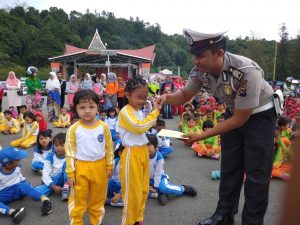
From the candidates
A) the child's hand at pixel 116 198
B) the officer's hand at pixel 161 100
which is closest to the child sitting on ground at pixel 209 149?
the child's hand at pixel 116 198

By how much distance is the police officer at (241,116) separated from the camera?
221 cm

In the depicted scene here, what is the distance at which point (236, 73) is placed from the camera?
2250 millimetres

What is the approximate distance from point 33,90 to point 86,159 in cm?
718

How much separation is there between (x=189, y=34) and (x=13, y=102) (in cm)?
830

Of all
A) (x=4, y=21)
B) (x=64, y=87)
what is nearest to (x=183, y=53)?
(x=4, y=21)

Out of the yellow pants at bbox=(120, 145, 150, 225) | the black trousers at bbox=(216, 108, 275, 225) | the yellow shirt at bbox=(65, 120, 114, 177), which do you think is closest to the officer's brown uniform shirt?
the black trousers at bbox=(216, 108, 275, 225)

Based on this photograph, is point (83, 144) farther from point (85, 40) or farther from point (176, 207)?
point (85, 40)

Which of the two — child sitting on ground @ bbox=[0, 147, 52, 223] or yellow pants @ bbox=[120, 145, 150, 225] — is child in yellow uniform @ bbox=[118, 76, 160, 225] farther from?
child sitting on ground @ bbox=[0, 147, 52, 223]

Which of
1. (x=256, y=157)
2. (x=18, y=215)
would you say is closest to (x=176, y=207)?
(x=256, y=157)

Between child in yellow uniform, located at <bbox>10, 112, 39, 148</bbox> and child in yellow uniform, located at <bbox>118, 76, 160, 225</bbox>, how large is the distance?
412cm

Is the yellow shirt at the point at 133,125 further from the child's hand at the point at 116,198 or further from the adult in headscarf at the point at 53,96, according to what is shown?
the adult in headscarf at the point at 53,96

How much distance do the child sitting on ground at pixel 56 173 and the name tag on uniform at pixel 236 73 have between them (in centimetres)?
235

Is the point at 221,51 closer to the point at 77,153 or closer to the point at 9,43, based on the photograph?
the point at 77,153

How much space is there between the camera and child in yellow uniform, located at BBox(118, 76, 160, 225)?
255 centimetres
